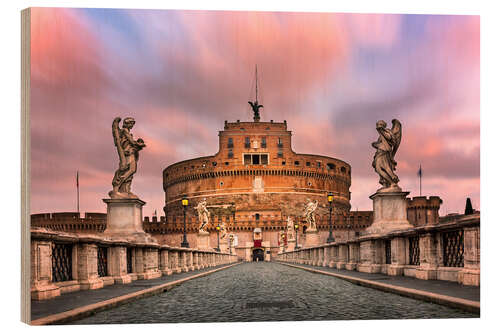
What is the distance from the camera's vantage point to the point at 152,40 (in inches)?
385

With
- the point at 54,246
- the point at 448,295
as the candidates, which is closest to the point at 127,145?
the point at 54,246

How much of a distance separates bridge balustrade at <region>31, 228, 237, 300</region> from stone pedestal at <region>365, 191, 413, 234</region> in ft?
17.7

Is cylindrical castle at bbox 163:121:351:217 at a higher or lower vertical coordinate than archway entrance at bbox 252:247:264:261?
higher

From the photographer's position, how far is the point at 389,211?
13.8 m

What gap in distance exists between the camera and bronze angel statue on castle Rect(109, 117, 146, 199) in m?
14.1

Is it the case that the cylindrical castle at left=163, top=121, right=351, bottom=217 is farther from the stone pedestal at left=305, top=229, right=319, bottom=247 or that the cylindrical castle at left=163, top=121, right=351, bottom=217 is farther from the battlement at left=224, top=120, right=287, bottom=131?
the stone pedestal at left=305, top=229, right=319, bottom=247

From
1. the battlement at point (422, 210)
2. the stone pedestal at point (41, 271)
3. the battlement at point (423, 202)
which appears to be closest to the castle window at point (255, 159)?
the battlement at point (423, 202)

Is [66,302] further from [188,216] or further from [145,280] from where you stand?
[188,216]

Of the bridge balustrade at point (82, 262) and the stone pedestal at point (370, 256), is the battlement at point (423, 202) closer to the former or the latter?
the stone pedestal at point (370, 256)

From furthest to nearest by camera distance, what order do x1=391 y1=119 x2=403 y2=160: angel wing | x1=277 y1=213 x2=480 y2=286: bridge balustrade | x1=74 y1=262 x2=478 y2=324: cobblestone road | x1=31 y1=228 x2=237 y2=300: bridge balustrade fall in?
x1=391 y1=119 x2=403 y2=160: angel wing → x1=277 y1=213 x2=480 y2=286: bridge balustrade → x1=31 y1=228 x2=237 y2=300: bridge balustrade → x1=74 y1=262 x2=478 y2=324: cobblestone road

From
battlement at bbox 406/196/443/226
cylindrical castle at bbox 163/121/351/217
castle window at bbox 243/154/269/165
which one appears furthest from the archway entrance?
battlement at bbox 406/196/443/226

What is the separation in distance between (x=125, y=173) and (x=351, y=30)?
24.0 ft

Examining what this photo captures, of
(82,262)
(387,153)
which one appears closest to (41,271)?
(82,262)

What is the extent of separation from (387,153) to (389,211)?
165 cm
